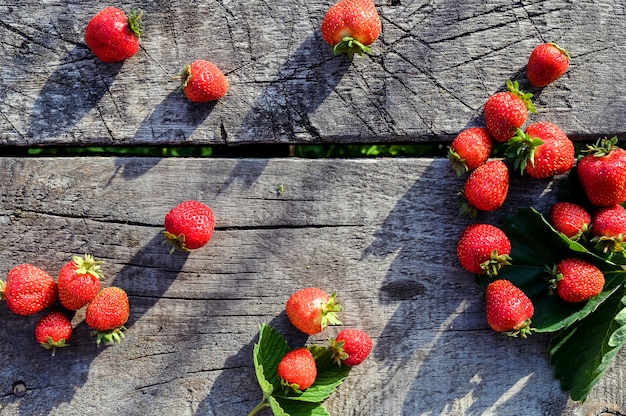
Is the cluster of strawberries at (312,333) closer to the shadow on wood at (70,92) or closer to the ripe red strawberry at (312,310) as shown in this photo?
the ripe red strawberry at (312,310)

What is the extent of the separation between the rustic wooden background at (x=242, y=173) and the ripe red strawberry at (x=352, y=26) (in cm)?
8

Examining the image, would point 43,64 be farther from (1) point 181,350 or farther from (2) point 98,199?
(1) point 181,350

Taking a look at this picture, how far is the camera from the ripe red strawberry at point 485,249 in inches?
64.3

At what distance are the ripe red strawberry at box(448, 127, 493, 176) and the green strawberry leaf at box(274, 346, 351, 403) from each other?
61 centimetres

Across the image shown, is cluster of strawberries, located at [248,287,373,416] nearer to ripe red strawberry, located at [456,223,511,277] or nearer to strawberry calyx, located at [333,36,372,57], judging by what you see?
ripe red strawberry, located at [456,223,511,277]

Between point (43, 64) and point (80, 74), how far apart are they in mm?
105

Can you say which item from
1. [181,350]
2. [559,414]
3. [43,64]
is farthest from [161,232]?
[559,414]

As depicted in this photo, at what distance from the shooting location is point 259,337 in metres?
1.71

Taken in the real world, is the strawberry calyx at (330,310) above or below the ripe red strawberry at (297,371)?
above

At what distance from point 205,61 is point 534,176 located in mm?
949

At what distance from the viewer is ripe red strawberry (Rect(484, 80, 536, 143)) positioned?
1.62 m

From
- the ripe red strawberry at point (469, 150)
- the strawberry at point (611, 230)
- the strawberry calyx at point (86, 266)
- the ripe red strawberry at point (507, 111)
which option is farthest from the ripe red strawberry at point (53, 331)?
the strawberry at point (611, 230)

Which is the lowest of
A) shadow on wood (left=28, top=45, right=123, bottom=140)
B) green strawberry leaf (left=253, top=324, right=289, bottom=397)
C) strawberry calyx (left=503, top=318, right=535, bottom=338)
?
green strawberry leaf (left=253, top=324, right=289, bottom=397)

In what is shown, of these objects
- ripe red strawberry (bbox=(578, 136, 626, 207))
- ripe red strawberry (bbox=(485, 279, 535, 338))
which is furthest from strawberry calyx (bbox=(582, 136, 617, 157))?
ripe red strawberry (bbox=(485, 279, 535, 338))
